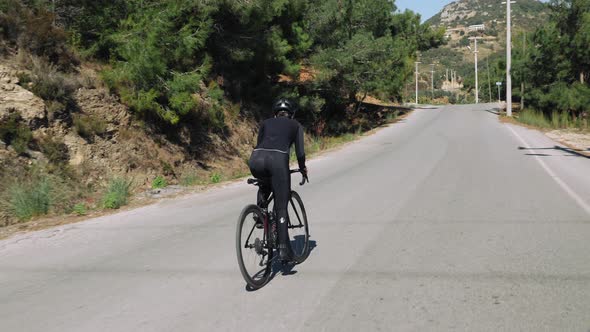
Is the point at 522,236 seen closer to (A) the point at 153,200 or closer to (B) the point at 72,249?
(B) the point at 72,249

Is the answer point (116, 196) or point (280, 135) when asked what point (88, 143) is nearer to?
point (116, 196)

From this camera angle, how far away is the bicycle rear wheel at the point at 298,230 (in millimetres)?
5645

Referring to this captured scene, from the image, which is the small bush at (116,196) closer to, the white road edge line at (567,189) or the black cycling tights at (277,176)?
the black cycling tights at (277,176)

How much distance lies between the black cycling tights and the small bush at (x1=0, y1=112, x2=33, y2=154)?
751 cm

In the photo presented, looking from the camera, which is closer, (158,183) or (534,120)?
(158,183)

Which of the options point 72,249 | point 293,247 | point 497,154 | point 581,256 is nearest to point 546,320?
point 581,256

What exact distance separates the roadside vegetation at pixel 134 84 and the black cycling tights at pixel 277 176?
5.65 m

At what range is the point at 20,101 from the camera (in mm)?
11359

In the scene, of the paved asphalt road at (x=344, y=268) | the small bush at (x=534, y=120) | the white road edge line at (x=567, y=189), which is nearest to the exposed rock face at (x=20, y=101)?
the paved asphalt road at (x=344, y=268)

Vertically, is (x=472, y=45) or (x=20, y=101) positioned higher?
(x=472, y=45)

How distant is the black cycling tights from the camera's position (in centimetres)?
504

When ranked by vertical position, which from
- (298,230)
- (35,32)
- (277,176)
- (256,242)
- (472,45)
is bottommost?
(298,230)

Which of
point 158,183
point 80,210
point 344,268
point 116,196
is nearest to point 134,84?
point 158,183

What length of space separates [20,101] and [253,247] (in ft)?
28.7
